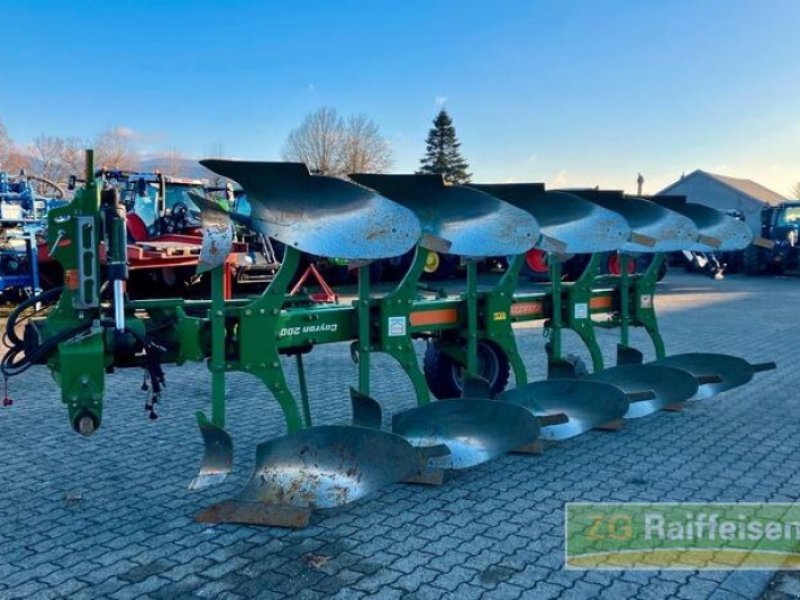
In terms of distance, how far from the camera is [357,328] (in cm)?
426

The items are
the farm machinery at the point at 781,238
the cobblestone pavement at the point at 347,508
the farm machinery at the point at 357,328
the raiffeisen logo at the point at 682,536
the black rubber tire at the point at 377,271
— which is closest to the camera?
the cobblestone pavement at the point at 347,508

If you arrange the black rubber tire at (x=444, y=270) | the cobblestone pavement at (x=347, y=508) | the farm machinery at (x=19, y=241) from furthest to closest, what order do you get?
the black rubber tire at (x=444, y=270), the farm machinery at (x=19, y=241), the cobblestone pavement at (x=347, y=508)

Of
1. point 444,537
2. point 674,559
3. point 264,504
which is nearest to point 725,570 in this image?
point 674,559

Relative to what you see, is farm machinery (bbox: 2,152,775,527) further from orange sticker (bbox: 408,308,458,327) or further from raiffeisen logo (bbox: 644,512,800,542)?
raiffeisen logo (bbox: 644,512,800,542)

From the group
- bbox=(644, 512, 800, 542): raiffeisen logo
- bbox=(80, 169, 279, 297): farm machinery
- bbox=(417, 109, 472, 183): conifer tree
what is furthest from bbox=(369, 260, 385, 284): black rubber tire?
bbox=(417, 109, 472, 183): conifer tree

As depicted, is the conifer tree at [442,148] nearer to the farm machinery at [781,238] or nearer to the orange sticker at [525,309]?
the farm machinery at [781,238]

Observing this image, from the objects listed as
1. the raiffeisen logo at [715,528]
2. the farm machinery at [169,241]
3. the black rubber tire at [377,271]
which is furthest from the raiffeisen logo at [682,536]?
the black rubber tire at [377,271]

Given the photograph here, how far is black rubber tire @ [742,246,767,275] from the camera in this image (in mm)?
21620

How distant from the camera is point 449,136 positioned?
4597 cm

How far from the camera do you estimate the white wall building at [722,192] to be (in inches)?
1738

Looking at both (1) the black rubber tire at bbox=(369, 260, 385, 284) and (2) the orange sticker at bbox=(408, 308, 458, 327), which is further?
(1) the black rubber tire at bbox=(369, 260, 385, 284)

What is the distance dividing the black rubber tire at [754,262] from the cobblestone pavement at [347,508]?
17.1m

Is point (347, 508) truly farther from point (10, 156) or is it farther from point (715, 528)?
point (10, 156)

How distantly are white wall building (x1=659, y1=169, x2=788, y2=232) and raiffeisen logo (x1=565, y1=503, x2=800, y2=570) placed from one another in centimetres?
4339
